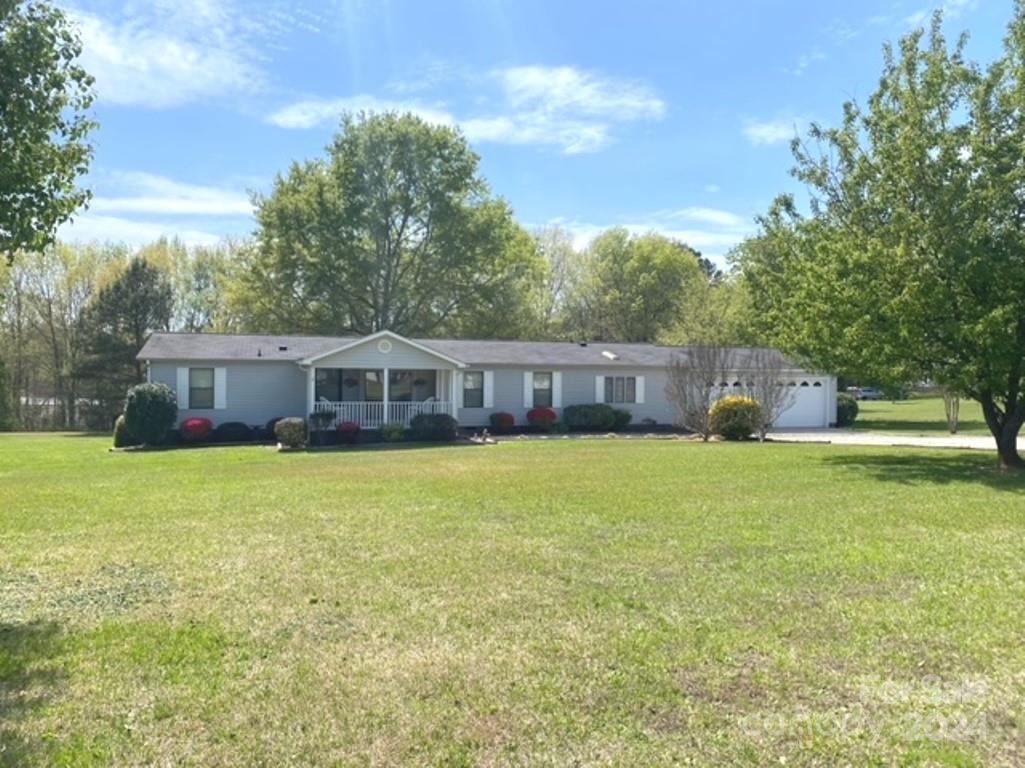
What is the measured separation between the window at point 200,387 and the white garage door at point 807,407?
20.6 meters

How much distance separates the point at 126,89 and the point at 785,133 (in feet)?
57.6

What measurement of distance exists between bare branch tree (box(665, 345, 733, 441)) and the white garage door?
23.5ft

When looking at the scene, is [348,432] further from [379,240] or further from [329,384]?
[379,240]

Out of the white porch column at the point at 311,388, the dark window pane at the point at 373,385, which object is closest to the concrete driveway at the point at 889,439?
the dark window pane at the point at 373,385

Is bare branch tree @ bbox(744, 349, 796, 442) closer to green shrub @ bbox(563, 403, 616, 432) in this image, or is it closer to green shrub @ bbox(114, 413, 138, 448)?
green shrub @ bbox(563, 403, 616, 432)

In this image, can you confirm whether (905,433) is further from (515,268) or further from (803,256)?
(515,268)

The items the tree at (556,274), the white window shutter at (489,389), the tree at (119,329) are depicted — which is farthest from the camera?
the tree at (556,274)

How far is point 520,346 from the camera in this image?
29266 millimetres

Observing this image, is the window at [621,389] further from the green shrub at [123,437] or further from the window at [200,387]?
the green shrub at [123,437]

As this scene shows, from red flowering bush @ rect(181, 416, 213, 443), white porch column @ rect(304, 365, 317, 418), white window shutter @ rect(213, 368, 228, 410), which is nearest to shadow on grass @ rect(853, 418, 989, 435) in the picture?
white porch column @ rect(304, 365, 317, 418)

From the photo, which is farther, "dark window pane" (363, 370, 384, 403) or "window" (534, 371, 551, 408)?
"window" (534, 371, 551, 408)

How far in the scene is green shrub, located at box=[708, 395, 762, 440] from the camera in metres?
22.2

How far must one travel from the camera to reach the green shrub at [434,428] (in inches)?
918

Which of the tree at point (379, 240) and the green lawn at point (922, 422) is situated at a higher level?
the tree at point (379, 240)
